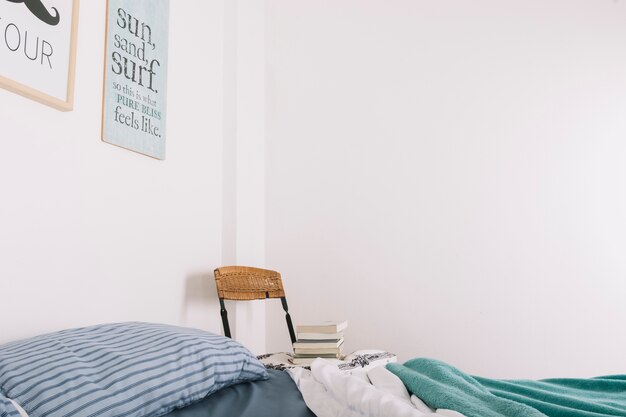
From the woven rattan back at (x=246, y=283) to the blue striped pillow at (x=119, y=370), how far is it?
99cm

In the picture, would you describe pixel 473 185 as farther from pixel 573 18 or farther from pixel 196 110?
pixel 196 110

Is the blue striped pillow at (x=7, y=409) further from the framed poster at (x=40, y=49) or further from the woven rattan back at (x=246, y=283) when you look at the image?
the woven rattan back at (x=246, y=283)

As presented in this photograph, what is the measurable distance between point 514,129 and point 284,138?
1.36 metres

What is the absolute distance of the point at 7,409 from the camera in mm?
841

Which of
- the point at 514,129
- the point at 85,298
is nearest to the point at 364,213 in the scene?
the point at 514,129

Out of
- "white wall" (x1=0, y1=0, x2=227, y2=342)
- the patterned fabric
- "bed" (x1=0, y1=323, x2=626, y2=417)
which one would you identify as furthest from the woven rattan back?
"bed" (x1=0, y1=323, x2=626, y2=417)

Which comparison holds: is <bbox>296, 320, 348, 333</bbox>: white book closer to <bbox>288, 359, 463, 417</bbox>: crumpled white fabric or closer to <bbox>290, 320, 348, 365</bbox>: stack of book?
<bbox>290, 320, 348, 365</bbox>: stack of book

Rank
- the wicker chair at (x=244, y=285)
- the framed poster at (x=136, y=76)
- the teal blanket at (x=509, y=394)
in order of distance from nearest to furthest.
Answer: the teal blanket at (x=509, y=394)
the framed poster at (x=136, y=76)
the wicker chair at (x=244, y=285)

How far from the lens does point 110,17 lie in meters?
2.00

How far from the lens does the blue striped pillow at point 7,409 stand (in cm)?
83

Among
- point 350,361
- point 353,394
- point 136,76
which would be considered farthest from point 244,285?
point 353,394

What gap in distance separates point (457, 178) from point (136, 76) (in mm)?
1810

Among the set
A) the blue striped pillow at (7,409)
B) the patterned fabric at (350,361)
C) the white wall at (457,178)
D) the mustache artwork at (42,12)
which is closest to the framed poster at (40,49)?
the mustache artwork at (42,12)

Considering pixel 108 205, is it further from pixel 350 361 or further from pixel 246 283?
pixel 350 361
